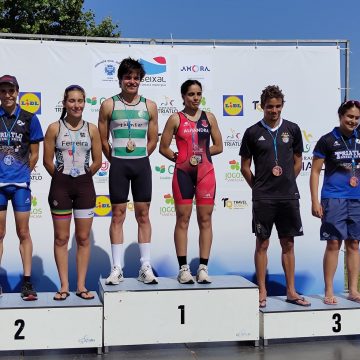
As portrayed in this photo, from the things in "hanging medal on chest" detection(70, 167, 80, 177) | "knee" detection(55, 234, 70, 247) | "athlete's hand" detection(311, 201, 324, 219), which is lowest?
"knee" detection(55, 234, 70, 247)

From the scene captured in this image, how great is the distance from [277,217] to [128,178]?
128 centimetres

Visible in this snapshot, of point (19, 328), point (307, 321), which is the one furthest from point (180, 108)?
point (19, 328)

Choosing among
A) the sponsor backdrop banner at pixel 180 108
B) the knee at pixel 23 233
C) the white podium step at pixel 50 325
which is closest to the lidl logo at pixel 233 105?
the sponsor backdrop banner at pixel 180 108

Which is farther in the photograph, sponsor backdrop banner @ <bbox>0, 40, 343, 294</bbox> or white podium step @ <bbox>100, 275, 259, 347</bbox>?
sponsor backdrop banner @ <bbox>0, 40, 343, 294</bbox>

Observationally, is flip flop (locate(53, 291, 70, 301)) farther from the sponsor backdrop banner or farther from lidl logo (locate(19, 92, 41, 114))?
lidl logo (locate(19, 92, 41, 114))

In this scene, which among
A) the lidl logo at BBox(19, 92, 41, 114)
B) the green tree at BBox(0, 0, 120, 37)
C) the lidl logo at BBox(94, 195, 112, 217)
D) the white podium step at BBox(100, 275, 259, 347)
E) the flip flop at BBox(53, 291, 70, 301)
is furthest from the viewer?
the green tree at BBox(0, 0, 120, 37)

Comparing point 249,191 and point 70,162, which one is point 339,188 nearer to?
point 249,191

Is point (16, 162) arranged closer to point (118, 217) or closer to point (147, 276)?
point (118, 217)

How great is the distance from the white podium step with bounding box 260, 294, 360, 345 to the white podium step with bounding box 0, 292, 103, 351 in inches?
52.3

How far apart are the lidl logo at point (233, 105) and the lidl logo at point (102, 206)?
1639 mm

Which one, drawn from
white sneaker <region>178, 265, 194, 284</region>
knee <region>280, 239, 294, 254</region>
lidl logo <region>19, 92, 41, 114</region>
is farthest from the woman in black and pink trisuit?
lidl logo <region>19, 92, 41, 114</region>

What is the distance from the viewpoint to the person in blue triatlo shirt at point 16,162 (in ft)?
13.5

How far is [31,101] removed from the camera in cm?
562

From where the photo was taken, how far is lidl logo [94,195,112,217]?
5.76 metres
